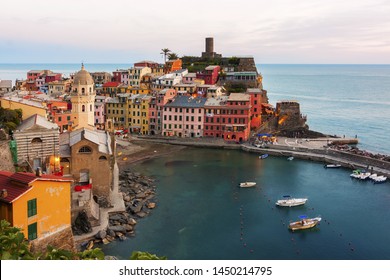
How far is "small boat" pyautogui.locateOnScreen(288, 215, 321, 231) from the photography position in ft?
106

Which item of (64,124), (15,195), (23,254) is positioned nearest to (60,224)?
(15,195)

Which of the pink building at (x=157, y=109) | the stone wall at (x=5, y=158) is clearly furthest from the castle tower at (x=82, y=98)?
the pink building at (x=157, y=109)

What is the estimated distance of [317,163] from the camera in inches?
2131

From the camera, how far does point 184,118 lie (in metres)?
65.9

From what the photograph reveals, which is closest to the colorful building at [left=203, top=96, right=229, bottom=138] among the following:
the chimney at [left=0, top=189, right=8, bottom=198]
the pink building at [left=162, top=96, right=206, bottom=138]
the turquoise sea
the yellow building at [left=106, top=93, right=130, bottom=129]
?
the pink building at [left=162, top=96, right=206, bottom=138]

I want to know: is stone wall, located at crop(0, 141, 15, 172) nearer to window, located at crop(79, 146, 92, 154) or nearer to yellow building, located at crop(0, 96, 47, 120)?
window, located at crop(79, 146, 92, 154)

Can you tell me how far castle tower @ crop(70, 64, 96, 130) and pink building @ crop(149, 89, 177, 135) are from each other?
2241cm

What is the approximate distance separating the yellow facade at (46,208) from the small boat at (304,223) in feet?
60.7

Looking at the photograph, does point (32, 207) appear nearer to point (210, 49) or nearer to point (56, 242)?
point (56, 242)

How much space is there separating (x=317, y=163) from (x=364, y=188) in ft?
35.4

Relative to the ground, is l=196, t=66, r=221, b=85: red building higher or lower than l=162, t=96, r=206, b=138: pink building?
higher

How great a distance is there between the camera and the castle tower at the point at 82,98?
143ft
